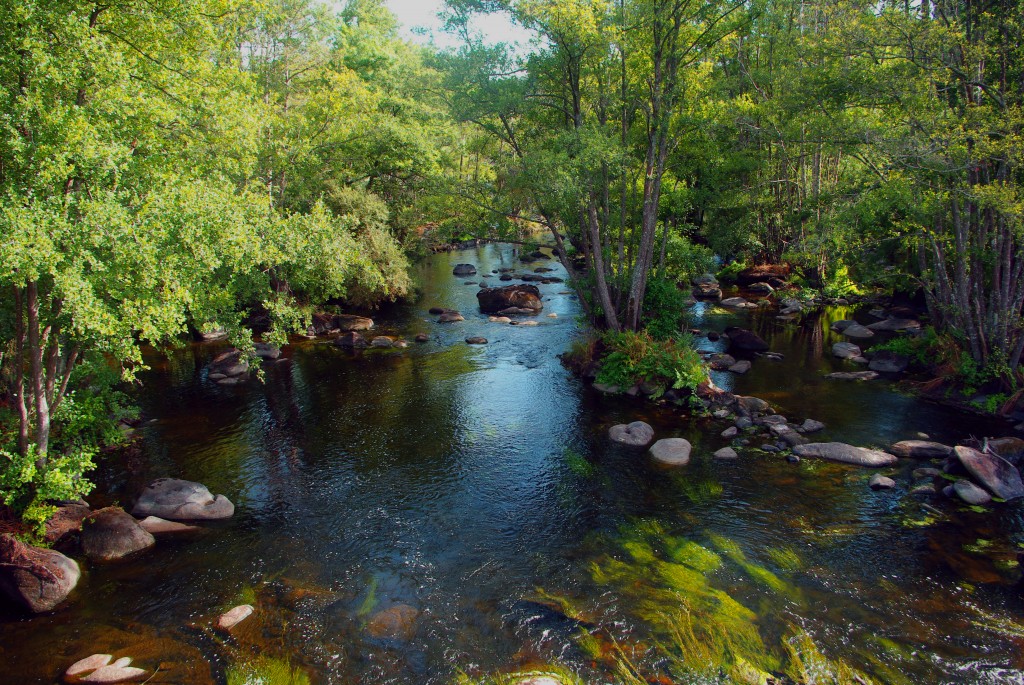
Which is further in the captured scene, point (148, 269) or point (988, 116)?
point (988, 116)

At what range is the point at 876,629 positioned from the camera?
935 cm

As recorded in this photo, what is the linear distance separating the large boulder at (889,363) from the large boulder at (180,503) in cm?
2009

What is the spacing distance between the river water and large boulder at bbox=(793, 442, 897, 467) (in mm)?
523

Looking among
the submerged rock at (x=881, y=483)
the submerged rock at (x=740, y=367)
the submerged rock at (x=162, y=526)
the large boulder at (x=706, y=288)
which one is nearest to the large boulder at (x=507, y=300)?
the large boulder at (x=706, y=288)

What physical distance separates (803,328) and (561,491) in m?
19.1

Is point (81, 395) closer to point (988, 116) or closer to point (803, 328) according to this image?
point (988, 116)

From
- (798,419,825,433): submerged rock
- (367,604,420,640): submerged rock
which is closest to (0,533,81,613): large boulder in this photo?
(367,604,420,640): submerged rock

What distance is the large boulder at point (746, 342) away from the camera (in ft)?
81.5

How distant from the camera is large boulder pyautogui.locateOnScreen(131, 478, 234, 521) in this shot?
Answer: 13078mm

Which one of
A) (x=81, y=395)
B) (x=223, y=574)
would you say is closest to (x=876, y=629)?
(x=223, y=574)

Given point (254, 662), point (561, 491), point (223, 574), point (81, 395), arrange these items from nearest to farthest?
point (254, 662) < point (223, 574) < point (561, 491) < point (81, 395)

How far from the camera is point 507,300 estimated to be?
106 feet

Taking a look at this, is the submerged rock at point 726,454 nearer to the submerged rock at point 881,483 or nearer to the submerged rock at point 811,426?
the submerged rock at point 811,426

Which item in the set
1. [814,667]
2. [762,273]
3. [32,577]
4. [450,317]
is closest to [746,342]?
[450,317]
